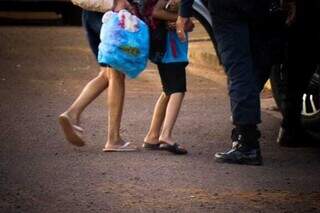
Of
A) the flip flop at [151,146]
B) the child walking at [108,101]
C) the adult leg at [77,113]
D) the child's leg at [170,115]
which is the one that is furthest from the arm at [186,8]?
the flip flop at [151,146]

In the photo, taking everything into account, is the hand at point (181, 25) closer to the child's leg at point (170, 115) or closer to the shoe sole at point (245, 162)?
the child's leg at point (170, 115)

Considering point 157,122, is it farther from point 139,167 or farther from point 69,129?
point 139,167

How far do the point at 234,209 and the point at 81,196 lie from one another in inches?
35.2

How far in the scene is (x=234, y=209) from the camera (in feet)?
16.1

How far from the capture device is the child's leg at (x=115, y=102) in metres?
6.59

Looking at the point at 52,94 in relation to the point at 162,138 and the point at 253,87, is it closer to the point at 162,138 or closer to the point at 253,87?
the point at 162,138

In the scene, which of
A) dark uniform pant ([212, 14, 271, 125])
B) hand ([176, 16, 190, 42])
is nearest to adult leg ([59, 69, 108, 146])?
→ hand ([176, 16, 190, 42])

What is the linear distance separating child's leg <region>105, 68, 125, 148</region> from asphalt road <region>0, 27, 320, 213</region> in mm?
152

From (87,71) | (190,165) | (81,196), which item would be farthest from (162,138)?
(87,71)

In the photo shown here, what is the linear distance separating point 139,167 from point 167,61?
928 mm

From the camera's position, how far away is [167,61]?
655 centimetres

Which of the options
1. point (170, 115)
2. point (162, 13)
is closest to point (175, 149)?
point (170, 115)

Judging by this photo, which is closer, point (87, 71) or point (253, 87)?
point (253, 87)

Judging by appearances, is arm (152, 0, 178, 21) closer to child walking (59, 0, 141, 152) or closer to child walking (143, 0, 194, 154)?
child walking (143, 0, 194, 154)
